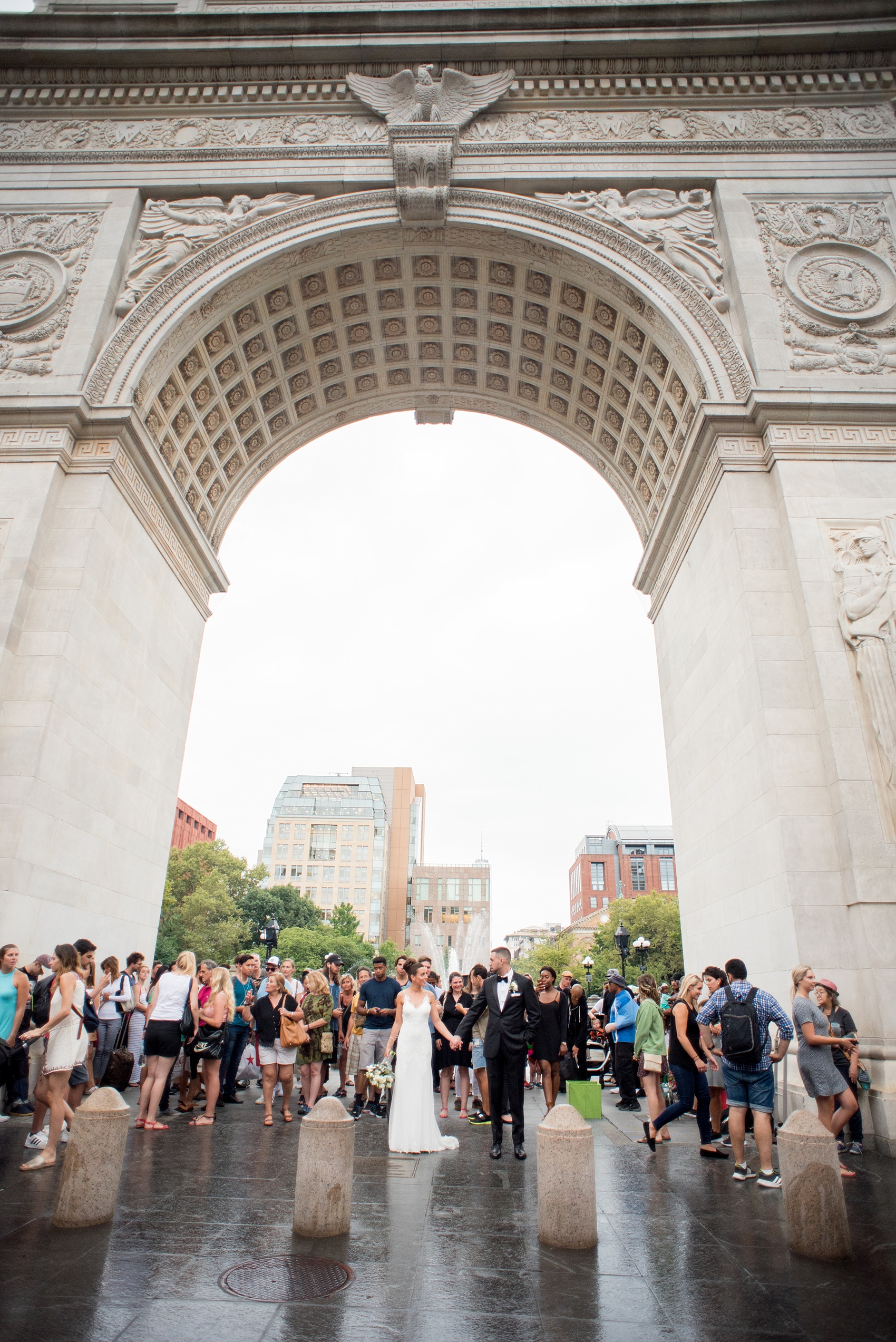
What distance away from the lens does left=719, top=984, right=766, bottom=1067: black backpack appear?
6.85m

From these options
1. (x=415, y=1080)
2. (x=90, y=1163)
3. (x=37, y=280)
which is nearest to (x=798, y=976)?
(x=415, y=1080)

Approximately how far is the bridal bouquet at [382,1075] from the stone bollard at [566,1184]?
3.93m

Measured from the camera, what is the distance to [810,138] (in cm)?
1524

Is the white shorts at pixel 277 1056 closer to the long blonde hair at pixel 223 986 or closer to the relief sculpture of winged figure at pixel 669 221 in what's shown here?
the long blonde hair at pixel 223 986

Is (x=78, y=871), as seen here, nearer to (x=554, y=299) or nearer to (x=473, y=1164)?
(x=473, y=1164)

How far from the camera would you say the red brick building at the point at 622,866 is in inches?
4488

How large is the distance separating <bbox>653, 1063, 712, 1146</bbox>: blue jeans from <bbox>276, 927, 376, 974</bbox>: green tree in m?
A: 52.8

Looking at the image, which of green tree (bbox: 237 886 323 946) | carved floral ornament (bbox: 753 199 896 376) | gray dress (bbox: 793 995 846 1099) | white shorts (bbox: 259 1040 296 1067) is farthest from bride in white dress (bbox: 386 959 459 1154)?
green tree (bbox: 237 886 323 946)

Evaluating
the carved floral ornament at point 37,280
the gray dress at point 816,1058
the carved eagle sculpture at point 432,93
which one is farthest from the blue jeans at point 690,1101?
the carved eagle sculpture at point 432,93

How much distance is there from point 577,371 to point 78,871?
14.4 m

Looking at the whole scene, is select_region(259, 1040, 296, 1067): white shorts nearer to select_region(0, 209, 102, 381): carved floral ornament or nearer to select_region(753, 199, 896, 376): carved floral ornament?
select_region(0, 209, 102, 381): carved floral ornament

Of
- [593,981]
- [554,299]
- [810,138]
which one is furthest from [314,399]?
[593,981]

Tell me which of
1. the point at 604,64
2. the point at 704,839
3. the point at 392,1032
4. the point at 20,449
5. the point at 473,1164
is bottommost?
the point at 473,1164

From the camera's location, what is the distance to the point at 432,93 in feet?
51.9
